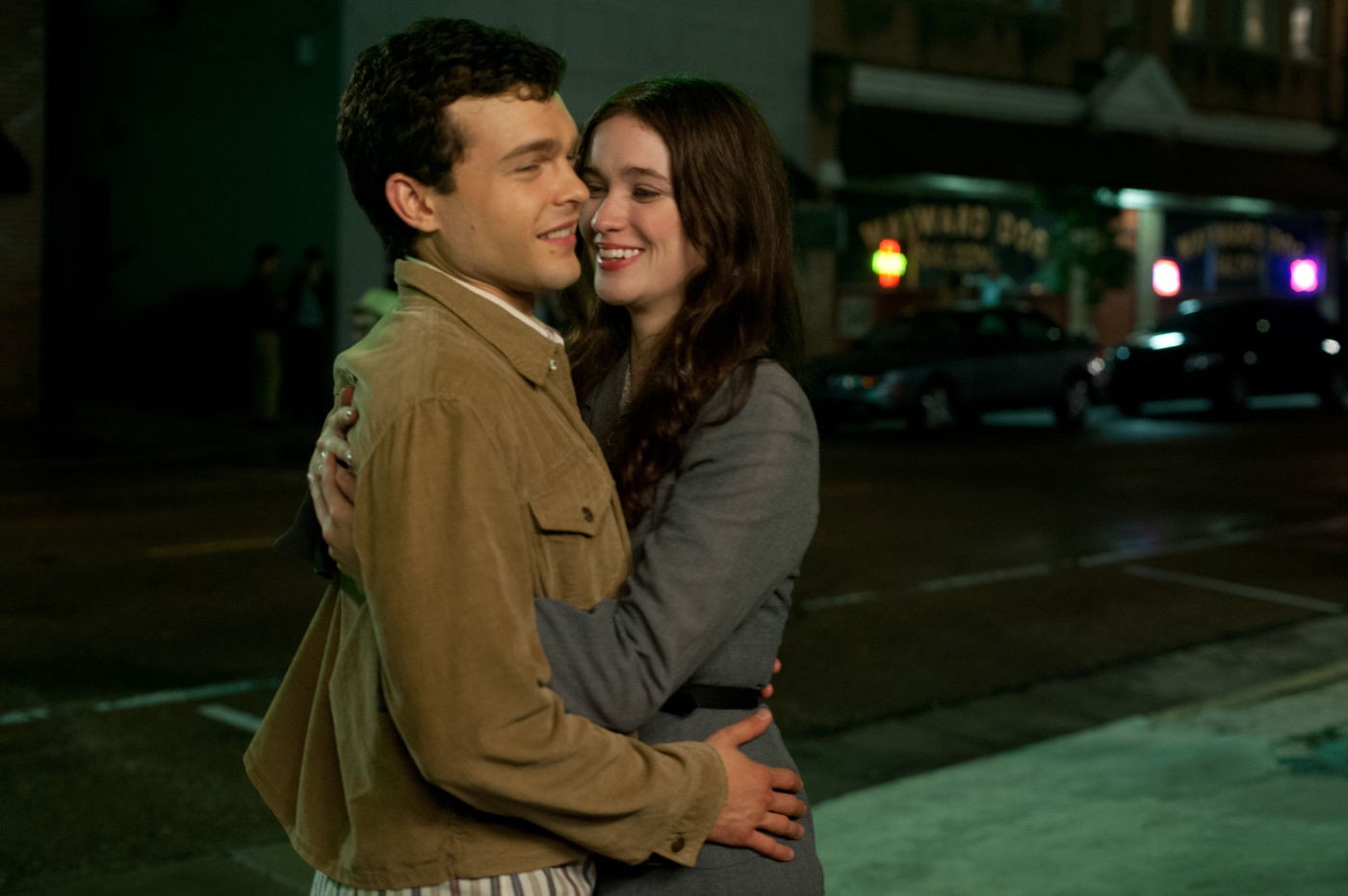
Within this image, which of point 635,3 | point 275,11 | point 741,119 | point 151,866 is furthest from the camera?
point 635,3

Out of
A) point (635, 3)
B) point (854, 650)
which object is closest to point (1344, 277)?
point (635, 3)

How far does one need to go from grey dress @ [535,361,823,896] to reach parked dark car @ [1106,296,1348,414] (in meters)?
22.8

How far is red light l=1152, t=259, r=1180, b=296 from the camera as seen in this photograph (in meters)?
31.9

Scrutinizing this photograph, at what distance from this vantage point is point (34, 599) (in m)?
8.88

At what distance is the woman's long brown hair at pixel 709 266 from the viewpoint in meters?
2.33

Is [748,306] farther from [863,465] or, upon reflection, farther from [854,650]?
[863,465]

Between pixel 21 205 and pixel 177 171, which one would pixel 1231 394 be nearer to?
pixel 177 171

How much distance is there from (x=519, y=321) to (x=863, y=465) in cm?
1439

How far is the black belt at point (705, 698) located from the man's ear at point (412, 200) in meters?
0.67

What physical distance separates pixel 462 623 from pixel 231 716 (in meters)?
5.18

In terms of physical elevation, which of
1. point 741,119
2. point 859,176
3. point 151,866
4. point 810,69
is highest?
point 810,69

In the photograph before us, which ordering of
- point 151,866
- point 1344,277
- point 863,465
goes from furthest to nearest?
point 1344,277 → point 863,465 → point 151,866

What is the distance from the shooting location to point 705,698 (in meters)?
2.24

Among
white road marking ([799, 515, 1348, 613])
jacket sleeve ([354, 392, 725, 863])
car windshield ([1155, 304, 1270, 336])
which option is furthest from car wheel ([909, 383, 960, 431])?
jacket sleeve ([354, 392, 725, 863])
